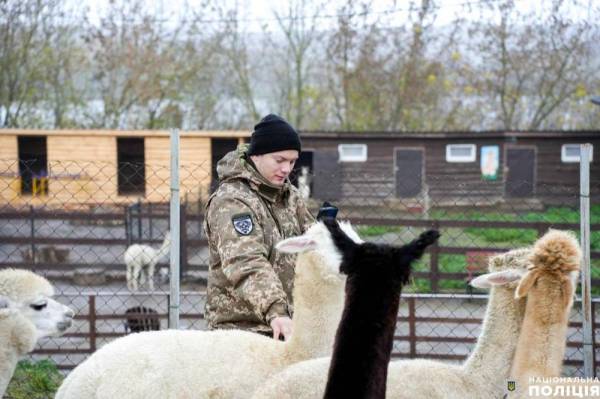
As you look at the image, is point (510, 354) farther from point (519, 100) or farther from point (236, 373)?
point (519, 100)

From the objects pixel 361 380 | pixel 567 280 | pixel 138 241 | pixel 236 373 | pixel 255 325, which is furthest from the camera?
pixel 138 241

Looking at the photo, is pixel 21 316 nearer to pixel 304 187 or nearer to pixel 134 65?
pixel 304 187

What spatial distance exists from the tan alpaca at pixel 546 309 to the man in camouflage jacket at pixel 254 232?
1144 mm

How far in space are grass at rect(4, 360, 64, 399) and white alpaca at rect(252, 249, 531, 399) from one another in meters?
4.12

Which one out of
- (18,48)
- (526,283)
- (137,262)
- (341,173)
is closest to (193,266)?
(137,262)

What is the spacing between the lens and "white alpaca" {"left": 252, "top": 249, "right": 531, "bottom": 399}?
322cm

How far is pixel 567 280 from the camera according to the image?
3270 millimetres

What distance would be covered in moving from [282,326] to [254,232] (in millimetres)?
525

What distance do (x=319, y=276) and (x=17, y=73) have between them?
30.6 metres

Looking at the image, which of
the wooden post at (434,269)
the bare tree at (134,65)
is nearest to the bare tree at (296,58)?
the bare tree at (134,65)

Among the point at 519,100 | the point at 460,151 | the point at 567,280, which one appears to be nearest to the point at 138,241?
the point at 567,280

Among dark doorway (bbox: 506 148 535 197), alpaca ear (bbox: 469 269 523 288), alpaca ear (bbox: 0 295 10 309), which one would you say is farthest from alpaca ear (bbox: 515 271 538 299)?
dark doorway (bbox: 506 148 535 197)

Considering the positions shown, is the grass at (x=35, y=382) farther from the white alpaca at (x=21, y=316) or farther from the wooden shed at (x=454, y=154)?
the wooden shed at (x=454, y=154)

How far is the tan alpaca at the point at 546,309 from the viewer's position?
10.5 ft
